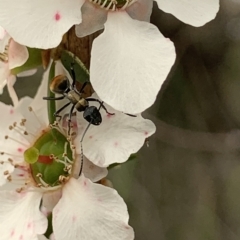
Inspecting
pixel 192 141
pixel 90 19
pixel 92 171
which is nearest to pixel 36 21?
pixel 90 19

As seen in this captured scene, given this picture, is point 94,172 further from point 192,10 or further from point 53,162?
point 192,10

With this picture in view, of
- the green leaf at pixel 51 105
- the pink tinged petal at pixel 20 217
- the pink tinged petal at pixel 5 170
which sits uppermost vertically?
the green leaf at pixel 51 105

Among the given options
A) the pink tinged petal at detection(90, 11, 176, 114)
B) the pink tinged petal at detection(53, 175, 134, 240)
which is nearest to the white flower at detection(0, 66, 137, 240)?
the pink tinged petal at detection(53, 175, 134, 240)

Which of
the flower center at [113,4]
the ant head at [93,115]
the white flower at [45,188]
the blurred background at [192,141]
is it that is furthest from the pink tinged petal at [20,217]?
the blurred background at [192,141]

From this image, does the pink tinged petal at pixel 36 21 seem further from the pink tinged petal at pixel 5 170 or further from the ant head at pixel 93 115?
the pink tinged petal at pixel 5 170

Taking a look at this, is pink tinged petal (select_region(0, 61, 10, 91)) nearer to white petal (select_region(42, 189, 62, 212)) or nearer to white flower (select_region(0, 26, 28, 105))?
white flower (select_region(0, 26, 28, 105))

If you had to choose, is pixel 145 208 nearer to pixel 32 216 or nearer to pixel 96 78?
pixel 32 216

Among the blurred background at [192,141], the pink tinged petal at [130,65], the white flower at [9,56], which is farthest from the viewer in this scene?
the blurred background at [192,141]
